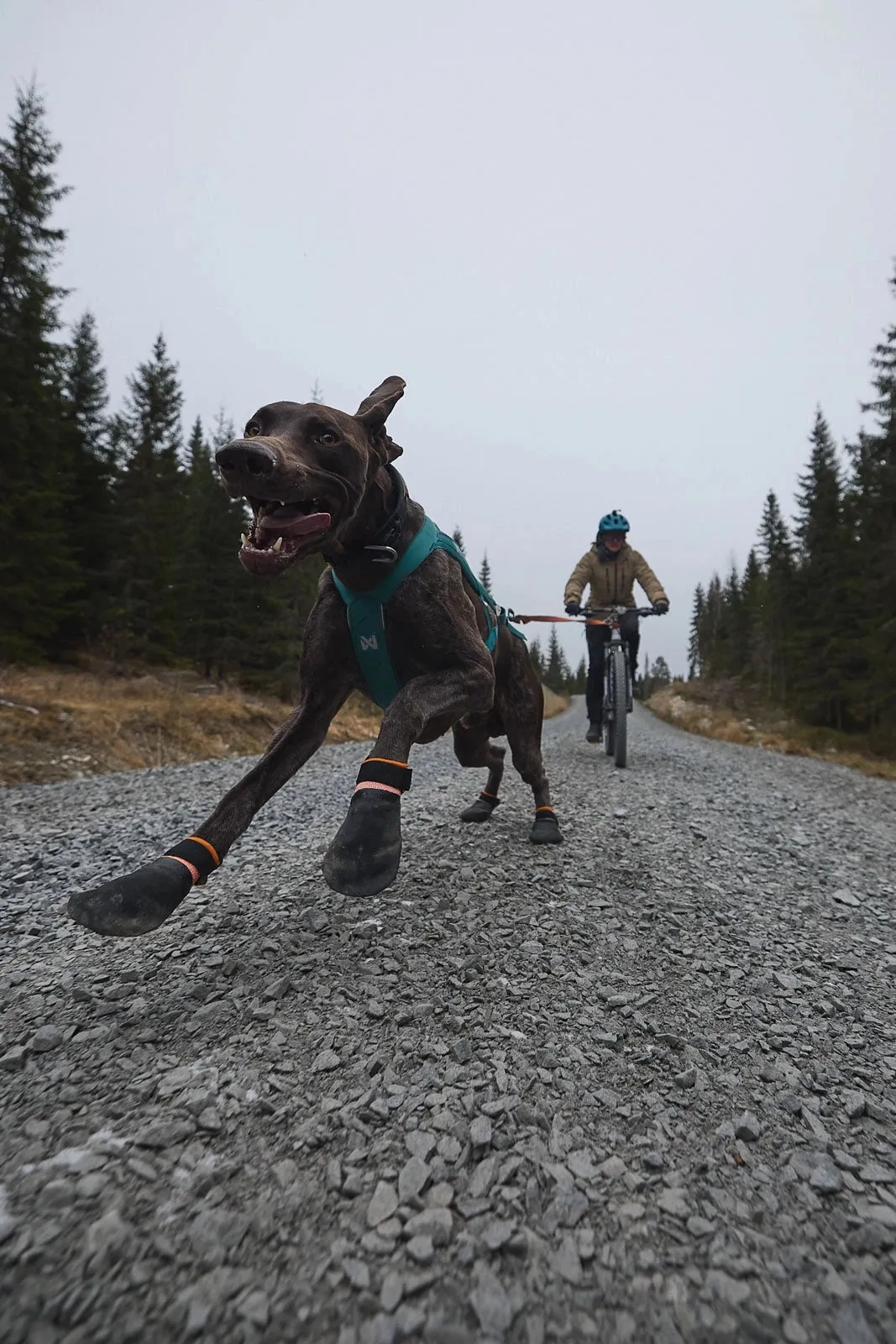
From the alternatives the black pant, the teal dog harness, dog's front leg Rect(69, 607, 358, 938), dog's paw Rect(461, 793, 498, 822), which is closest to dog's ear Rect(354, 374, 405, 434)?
the teal dog harness

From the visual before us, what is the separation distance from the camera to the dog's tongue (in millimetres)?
2312

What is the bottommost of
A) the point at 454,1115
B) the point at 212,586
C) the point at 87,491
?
the point at 454,1115

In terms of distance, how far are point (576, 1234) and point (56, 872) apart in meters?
3.69

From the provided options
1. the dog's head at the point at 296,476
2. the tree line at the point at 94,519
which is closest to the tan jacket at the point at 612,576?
the dog's head at the point at 296,476

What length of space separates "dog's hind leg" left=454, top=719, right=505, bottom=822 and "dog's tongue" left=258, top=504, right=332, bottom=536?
215 cm

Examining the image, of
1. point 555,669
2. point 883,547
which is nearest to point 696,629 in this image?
point 555,669

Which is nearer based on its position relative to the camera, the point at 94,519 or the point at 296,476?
the point at 296,476

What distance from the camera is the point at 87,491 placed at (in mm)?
23031

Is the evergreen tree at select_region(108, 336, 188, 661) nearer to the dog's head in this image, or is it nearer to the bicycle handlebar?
the bicycle handlebar

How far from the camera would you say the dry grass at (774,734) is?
1366 cm

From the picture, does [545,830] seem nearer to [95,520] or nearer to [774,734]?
[774,734]

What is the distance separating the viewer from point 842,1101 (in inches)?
68.8

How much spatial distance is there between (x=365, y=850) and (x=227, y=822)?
2.63 feet

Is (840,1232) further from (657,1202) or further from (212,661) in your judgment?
(212,661)
